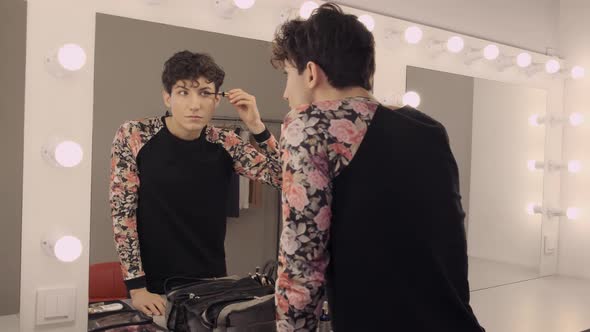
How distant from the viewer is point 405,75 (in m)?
1.96

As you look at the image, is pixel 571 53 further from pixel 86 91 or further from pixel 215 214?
pixel 86 91

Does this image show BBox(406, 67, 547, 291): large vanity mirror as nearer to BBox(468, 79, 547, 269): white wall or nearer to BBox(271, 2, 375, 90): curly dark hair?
BBox(468, 79, 547, 269): white wall

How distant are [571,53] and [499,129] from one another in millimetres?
532

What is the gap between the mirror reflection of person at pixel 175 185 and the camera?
138 centimetres

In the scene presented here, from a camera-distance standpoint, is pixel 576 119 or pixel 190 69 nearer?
pixel 190 69

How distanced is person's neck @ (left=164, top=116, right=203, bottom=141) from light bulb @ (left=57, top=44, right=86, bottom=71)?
24 cm

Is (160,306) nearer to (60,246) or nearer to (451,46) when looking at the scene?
(60,246)

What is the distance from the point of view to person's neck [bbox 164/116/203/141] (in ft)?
4.67

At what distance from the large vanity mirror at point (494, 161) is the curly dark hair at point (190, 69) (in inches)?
30.0

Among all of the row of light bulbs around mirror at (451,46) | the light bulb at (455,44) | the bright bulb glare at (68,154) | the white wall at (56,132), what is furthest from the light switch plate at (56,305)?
the light bulb at (455,44)

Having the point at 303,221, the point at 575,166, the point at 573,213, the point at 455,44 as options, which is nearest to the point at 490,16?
the point at 455,44

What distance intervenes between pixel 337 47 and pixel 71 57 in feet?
2.11

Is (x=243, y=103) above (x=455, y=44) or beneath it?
beneath

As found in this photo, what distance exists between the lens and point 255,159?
1.55 meters
